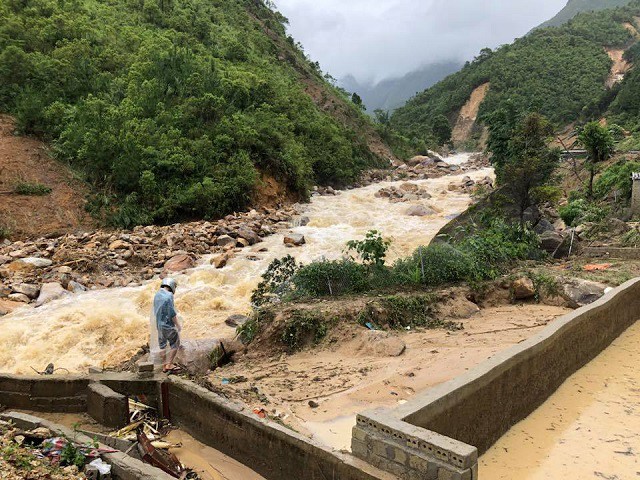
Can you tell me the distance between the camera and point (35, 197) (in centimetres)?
1611

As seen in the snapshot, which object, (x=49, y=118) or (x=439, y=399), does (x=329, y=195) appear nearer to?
(x=49, y=118)

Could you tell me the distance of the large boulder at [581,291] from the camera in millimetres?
7965

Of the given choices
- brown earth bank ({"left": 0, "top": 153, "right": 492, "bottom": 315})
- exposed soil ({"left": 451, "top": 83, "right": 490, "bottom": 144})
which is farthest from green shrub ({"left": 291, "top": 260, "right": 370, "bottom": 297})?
exposed soil ({"left": 451, "top": 83, "right": 490, "bottom": 144})

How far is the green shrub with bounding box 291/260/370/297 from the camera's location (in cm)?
878

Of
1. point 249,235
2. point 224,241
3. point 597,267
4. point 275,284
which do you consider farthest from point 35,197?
point 597,267

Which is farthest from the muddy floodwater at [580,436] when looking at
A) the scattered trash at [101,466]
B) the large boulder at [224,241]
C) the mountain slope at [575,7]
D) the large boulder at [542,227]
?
the mountain slope at [575,7]

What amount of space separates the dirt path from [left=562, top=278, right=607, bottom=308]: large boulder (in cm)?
29

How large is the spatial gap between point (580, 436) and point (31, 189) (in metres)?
17.0

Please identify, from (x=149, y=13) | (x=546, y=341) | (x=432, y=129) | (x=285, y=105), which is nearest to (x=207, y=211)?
(x=285, y=105)

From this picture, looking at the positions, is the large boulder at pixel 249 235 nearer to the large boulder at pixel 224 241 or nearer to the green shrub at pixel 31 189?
the large boulder at pixel 224 241

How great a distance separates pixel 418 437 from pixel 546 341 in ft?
7.91

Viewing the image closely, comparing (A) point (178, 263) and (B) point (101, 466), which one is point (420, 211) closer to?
(A) point (178, 263)

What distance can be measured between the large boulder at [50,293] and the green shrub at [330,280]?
5.62 m

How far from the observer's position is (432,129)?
180 ft
